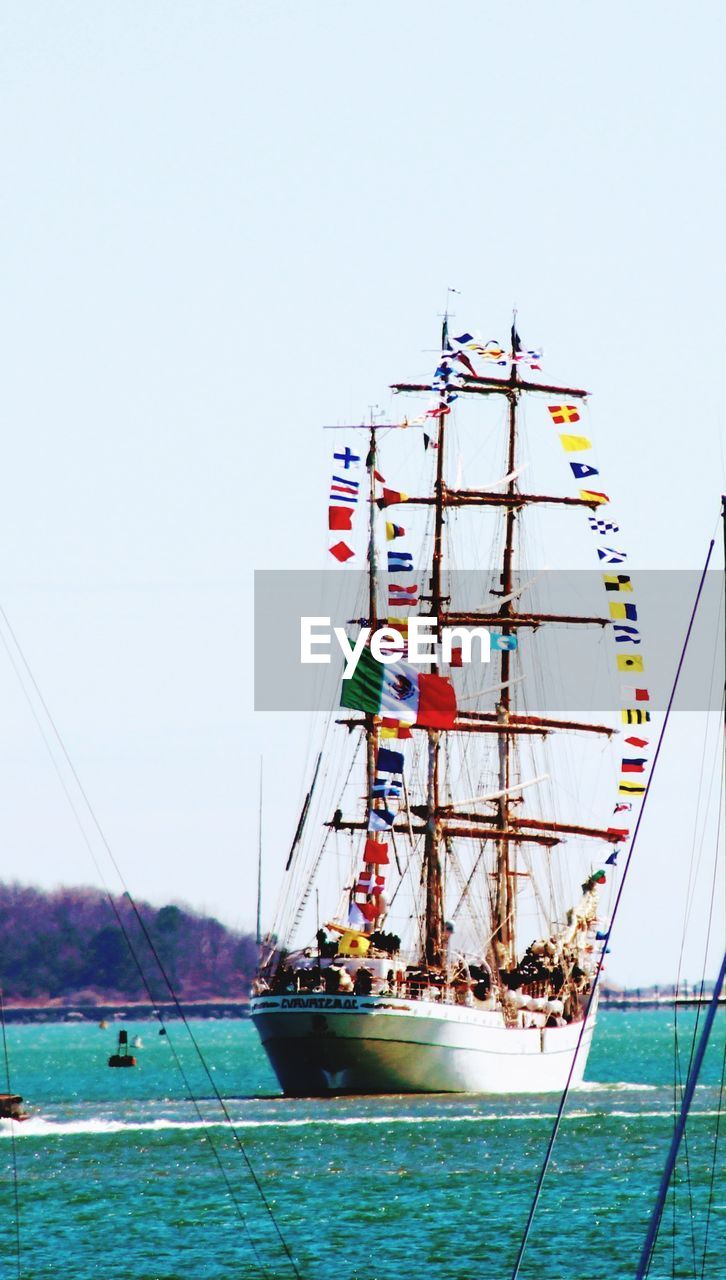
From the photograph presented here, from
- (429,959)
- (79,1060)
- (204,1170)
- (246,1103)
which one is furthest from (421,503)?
(79,1060)

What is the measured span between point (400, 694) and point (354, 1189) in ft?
126

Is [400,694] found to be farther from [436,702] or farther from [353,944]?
[353,944]

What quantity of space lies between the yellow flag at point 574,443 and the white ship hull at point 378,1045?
22717 mm

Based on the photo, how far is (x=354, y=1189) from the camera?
69.8 m

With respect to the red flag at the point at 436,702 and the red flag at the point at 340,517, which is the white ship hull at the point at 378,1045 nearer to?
the red flag at the point at 436,702

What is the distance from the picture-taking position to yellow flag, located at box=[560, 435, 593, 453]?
359ft

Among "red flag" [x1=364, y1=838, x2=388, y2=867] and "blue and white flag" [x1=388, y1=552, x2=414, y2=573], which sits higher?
"blue and white flag" [x1=388, y1=552, x2=414, y2=573]

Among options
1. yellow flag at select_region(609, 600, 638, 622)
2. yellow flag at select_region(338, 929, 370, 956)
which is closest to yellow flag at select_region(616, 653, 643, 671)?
yellow flag at select_region(609, 600, 638, 622)

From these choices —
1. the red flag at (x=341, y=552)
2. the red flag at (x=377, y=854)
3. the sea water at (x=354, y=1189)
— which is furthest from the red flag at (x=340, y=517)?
the sea water at (x=354, y=1189)

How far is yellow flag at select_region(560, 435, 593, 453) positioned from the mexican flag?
10585 millimetres

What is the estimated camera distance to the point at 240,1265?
5669 centimetres

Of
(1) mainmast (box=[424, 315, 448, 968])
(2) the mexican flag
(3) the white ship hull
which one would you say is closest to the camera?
(3) the white ship hull

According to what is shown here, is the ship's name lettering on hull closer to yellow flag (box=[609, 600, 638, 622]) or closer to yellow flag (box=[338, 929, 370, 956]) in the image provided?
yellow flag (box=[338, 929, 370, 956])

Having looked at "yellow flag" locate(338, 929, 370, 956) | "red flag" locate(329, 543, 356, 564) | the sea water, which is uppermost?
"red flag" locate(329, 543, 356, 564)
